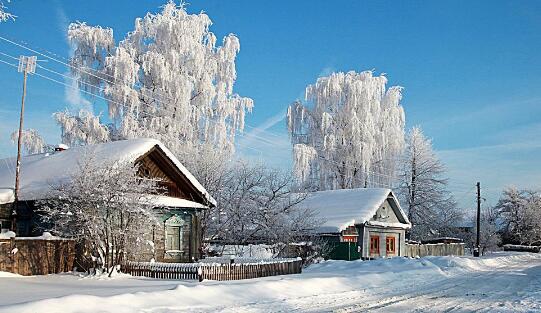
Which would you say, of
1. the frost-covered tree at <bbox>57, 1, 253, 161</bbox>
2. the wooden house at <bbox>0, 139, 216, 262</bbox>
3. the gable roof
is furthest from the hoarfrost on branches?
the gable roof

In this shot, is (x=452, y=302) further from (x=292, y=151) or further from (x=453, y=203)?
(x=453, y=203)

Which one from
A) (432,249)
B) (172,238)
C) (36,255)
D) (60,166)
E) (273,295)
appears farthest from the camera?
(432,249)

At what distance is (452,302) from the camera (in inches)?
651

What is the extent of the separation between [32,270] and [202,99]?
2249 centimetres

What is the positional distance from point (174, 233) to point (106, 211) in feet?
25.7

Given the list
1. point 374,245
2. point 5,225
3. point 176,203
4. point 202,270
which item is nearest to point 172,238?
point 176,203

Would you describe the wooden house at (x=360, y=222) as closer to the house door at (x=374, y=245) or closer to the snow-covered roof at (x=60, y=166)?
the house door at (x=374, y=245)

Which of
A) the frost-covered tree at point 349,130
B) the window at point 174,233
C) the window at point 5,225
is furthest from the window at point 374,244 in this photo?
the window at point 5,225

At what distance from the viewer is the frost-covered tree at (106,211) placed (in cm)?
2144

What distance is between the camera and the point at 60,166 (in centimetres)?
2795

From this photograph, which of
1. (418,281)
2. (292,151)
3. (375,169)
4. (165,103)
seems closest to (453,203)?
(375,169)

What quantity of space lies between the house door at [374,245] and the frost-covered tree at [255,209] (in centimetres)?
959

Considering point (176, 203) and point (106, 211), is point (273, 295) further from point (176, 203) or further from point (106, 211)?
point (176, 203)

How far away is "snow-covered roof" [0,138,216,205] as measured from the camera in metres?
25.7
